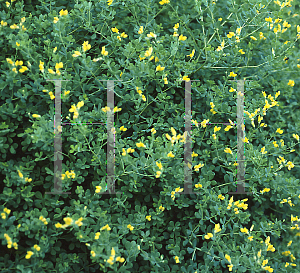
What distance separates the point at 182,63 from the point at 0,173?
4.59ft

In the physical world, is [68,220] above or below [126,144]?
below

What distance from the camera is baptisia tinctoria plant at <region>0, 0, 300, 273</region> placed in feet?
5.95

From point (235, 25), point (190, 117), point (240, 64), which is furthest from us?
point (240, 64)

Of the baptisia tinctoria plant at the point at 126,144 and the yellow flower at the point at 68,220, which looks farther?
the baptisia tinctoria plant at the point at 126,144

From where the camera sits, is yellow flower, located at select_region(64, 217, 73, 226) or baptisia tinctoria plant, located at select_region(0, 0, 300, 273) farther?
baptisia tinctoria plant, located at select_region(0, 0, 300, 273)

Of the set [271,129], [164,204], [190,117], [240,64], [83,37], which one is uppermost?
[83,37]

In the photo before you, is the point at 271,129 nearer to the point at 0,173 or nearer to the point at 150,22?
the point at 150,22

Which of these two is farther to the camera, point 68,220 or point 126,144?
point 126,144

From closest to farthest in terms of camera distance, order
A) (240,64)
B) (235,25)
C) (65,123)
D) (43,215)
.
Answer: (43,215) < (65,123) < (235,25) < (240,64)

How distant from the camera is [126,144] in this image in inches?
78.5

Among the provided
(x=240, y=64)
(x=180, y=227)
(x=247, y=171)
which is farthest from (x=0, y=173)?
(x=240, y=64)

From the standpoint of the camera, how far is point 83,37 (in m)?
2.14

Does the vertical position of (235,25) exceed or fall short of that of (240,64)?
it exceeds it

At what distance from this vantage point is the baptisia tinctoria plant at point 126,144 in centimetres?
181
